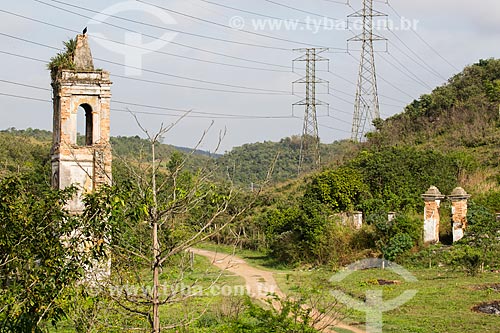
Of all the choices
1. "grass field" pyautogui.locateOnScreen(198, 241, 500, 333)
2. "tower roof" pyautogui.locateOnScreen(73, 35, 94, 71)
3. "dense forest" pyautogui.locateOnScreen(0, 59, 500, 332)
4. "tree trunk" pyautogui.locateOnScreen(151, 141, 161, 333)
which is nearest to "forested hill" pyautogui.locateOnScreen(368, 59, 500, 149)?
"dense forest" pyautogui.locateOnScreen(0, 59, 500, 332)

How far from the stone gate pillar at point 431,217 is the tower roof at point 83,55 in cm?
1215

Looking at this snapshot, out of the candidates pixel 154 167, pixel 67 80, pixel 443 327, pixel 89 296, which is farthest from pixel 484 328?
pixel 67 80

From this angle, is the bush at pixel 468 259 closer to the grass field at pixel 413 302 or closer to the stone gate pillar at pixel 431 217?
the grass field at pixel 413 302

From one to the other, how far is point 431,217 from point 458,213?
0.90m

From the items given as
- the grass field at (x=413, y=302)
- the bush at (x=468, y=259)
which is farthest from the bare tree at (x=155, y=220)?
the bush at (x=468, y=259)

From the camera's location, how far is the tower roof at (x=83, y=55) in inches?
827

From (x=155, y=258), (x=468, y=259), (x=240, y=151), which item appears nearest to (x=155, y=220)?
(x=155, y=258)

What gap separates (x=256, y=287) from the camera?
22.0 metres

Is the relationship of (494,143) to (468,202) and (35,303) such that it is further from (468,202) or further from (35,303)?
(35,303)

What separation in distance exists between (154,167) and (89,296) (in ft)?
8.40

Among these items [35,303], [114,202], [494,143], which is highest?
[494,143]

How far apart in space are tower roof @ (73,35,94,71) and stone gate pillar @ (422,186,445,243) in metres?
12.2

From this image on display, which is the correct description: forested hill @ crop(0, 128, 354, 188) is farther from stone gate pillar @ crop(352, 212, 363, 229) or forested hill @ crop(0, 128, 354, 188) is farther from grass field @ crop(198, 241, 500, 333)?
grass field @ crop(198, 241, 500, 333)

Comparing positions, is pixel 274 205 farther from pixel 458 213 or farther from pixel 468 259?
pixel 468 259
